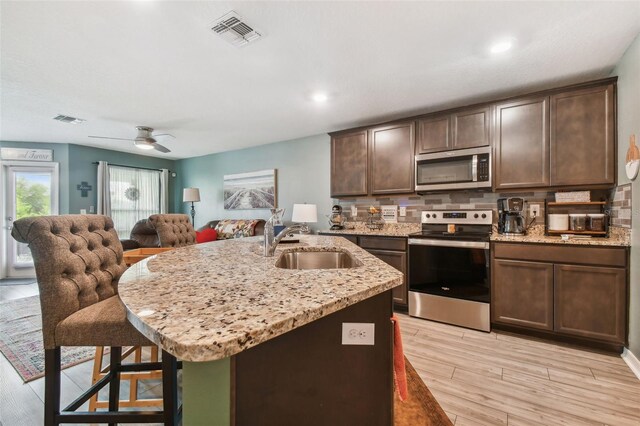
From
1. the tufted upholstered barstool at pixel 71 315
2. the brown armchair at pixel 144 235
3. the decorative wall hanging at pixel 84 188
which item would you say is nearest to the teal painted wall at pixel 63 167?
the decorative wall hanging at pixel 84 188

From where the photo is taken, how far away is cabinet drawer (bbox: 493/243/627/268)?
222 centimetres

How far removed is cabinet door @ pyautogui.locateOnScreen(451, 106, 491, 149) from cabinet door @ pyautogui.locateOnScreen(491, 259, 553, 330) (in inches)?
48.4

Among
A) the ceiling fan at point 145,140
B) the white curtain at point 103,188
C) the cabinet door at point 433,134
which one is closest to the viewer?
the cabinet door at point 433,134

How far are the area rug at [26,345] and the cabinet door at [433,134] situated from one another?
376 cm

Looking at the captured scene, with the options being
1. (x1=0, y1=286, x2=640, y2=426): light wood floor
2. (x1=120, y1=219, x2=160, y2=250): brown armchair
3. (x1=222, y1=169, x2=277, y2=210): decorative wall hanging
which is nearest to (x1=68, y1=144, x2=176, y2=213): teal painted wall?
(x1=120, y1=219, x2=160, y2=250): brown armchair

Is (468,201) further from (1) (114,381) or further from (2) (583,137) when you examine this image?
(1) (114,381)

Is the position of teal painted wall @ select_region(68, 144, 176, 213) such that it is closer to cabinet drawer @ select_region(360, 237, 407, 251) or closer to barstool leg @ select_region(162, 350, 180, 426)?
cabinet drawer @ select_region(360, 237, 407, 251)

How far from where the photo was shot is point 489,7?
67.9 inches

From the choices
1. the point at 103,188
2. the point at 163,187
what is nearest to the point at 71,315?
the point at 103,188

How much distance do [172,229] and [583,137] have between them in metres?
3.75

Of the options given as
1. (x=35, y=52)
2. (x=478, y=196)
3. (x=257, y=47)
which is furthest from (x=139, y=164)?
(x=478, y=196)

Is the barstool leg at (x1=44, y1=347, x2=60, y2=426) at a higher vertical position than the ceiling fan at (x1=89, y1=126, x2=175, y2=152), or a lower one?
lower

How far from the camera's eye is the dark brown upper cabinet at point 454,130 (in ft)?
9.62

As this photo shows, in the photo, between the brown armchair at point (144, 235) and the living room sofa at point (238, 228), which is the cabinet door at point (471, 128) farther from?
the brown armchair at point (144, 235)
